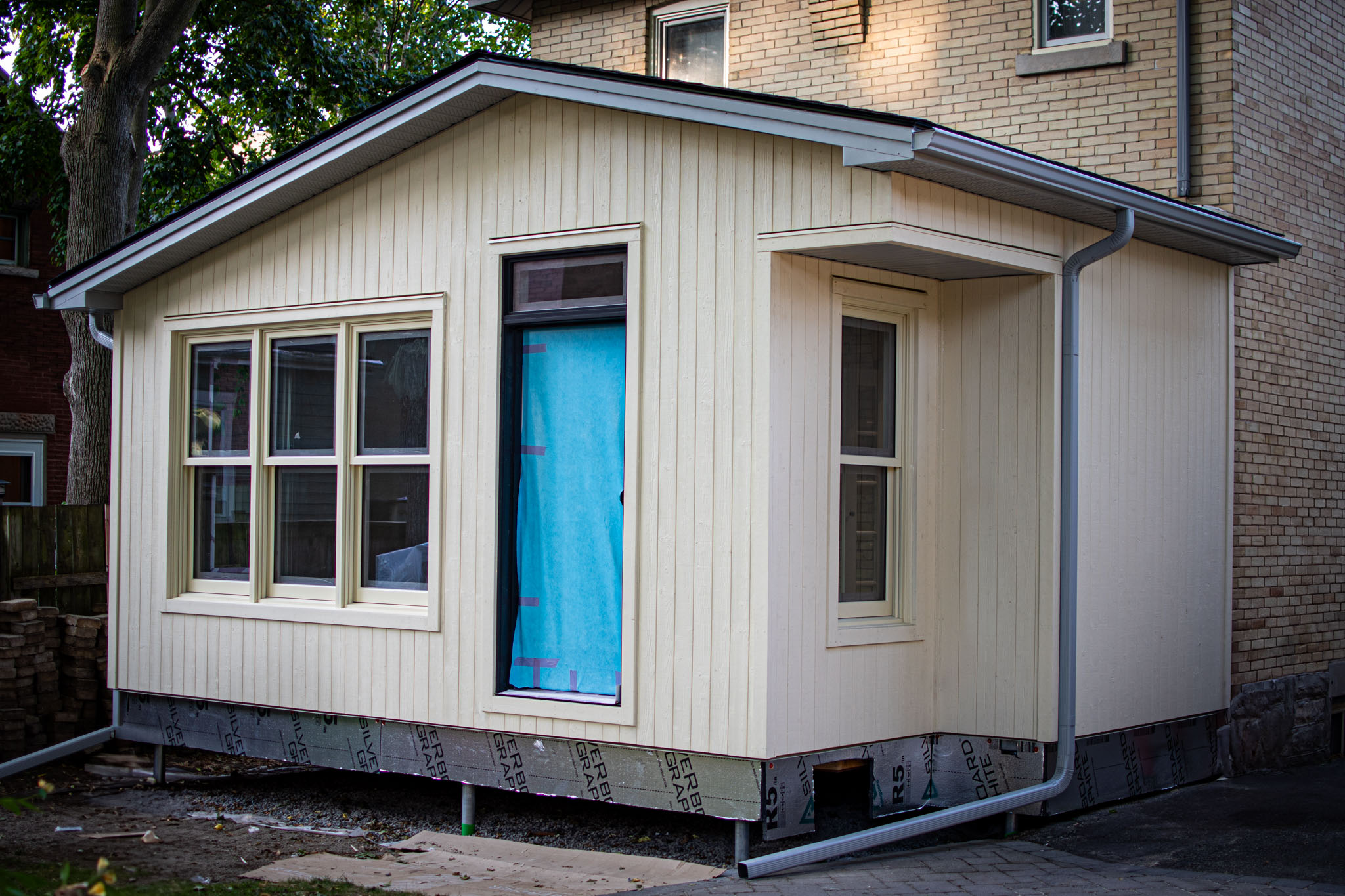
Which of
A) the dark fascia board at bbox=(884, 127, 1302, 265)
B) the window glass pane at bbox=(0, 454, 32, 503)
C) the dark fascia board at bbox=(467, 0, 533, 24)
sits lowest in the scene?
the window glass pane at bbox=(0, 454, 32, 503)

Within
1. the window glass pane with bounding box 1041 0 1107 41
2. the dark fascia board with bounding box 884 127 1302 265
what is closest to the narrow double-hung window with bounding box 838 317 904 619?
the dark fascia board with bounding box 884 127 1302 265

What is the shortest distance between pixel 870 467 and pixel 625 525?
1.39 metres

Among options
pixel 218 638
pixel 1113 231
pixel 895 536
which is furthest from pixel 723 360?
pixel 218 638

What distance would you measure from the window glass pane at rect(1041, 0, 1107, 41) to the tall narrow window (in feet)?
15.8

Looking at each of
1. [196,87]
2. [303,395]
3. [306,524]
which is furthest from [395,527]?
[196,87]

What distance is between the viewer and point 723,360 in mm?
6473


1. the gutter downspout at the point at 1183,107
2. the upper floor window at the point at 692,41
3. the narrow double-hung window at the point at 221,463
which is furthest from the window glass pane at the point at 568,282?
the upper floor window at the point at 692,41

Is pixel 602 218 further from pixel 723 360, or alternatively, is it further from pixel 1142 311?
pixel 1142 311

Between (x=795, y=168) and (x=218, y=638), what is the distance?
4888 mm

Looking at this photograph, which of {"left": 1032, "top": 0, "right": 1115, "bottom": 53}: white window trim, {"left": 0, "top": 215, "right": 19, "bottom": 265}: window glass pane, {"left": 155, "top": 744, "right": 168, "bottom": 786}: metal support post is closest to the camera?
{"left": 155, "top": 744, "right": 168, "bottom": 786}: metal support post

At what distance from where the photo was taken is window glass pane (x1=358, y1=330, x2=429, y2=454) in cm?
770

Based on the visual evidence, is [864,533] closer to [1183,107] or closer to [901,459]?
[901,459]

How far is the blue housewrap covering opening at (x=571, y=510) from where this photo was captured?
6.95 metres

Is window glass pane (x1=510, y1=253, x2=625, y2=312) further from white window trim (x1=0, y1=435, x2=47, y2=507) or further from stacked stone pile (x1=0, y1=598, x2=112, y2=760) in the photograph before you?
white window trim (x1=0, y1=435, x2=47, y2=507)
